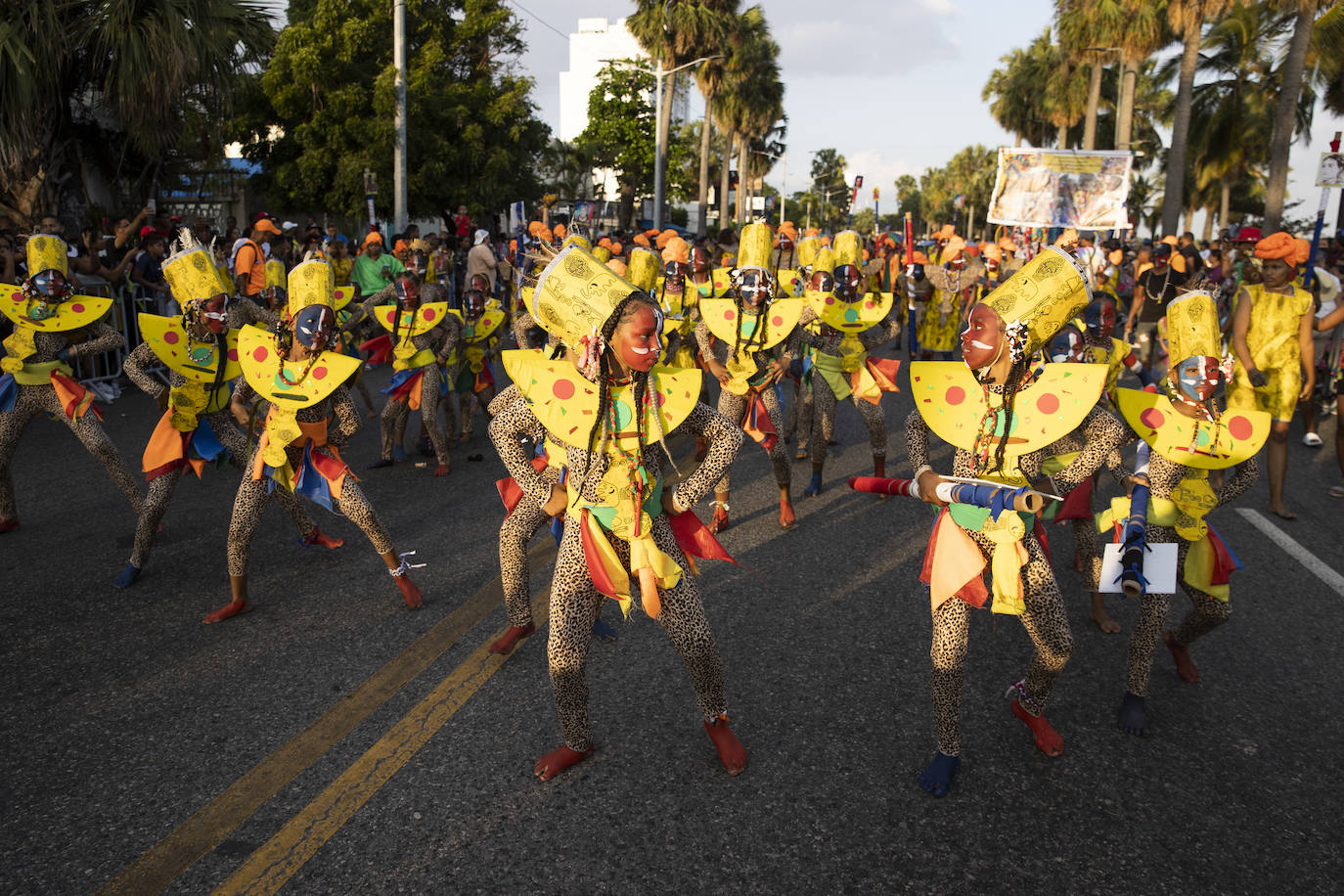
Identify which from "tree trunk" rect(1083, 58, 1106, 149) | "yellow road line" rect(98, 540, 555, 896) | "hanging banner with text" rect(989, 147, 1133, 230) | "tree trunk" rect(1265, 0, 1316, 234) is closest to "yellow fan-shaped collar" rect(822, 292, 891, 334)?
"yellow road line" rect(98, 540, 555, 896)

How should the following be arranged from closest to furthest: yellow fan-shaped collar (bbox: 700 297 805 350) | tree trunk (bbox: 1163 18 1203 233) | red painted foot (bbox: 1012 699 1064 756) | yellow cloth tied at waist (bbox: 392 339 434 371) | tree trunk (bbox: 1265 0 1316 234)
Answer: red painted foot (bbox: 1012 699 1064 756) → yellow fan-shaped collar (bbox: 700 297 805 350) → yellow cloth tied at waist (bbox: 392 339 434 371) → tree trunk (bbox: 1265 0 1316 234) → tree trunk (bbox: 1163 18 1203 233)

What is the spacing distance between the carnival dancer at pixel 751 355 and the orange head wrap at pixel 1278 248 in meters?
3.12

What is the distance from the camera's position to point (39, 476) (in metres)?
8.14

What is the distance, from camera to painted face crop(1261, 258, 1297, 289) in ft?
21.0

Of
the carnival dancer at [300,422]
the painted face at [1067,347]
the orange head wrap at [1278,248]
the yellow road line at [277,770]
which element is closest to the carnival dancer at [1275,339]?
the orange head wrap at [1278,248]

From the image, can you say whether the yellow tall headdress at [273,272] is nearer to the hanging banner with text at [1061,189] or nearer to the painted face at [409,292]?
the painted face at [409,292]

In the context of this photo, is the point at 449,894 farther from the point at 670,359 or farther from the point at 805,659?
the point at 670,359

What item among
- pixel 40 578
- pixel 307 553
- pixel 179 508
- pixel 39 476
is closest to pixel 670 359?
pixel 307 553

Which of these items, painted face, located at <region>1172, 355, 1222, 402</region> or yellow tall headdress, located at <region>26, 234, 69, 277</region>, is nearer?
painted face, located at <region>1172, 355, 1222, 402</region>

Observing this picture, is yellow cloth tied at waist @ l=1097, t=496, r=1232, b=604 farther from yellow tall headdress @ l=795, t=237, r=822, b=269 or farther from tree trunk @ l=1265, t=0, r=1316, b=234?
tree trunk @ l=1265, t=0, r=1316, b=234

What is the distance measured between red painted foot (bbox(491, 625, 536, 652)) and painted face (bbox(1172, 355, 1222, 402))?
Answer: 11.1 ft

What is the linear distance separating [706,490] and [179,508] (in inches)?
217

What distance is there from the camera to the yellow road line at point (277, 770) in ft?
10.3

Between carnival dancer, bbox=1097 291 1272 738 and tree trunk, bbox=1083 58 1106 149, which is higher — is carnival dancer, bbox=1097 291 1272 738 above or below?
below
